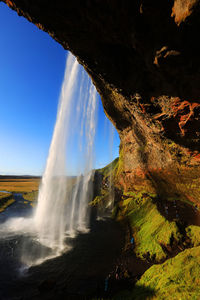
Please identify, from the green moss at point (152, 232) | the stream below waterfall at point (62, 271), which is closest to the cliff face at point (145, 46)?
the green moss at point (152, 232)

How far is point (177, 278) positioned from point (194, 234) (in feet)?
28.7

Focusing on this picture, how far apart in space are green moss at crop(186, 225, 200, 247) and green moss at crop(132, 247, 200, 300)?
5.75m

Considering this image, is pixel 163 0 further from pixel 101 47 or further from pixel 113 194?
pixel 113 194

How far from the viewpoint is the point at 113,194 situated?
35.2 metres

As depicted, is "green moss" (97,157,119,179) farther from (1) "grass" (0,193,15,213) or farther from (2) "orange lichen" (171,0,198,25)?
(2) "orange lichen" (171,0,198,25)

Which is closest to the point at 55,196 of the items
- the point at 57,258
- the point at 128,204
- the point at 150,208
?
the point at 128,204

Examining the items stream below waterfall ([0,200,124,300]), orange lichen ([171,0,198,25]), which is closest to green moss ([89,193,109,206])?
stream below waterfall ([0,200,124,300])

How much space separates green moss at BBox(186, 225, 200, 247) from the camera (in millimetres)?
12093

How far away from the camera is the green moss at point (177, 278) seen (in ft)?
18.4

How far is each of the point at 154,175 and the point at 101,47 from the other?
56.7 feet

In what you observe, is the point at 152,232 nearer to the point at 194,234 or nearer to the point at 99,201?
the point at 194,234

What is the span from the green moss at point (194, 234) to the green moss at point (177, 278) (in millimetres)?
5750

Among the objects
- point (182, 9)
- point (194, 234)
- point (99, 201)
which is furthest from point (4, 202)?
point (182, 9)

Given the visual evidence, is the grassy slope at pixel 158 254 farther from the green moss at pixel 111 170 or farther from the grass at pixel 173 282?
the green moss at pixel 111 170
